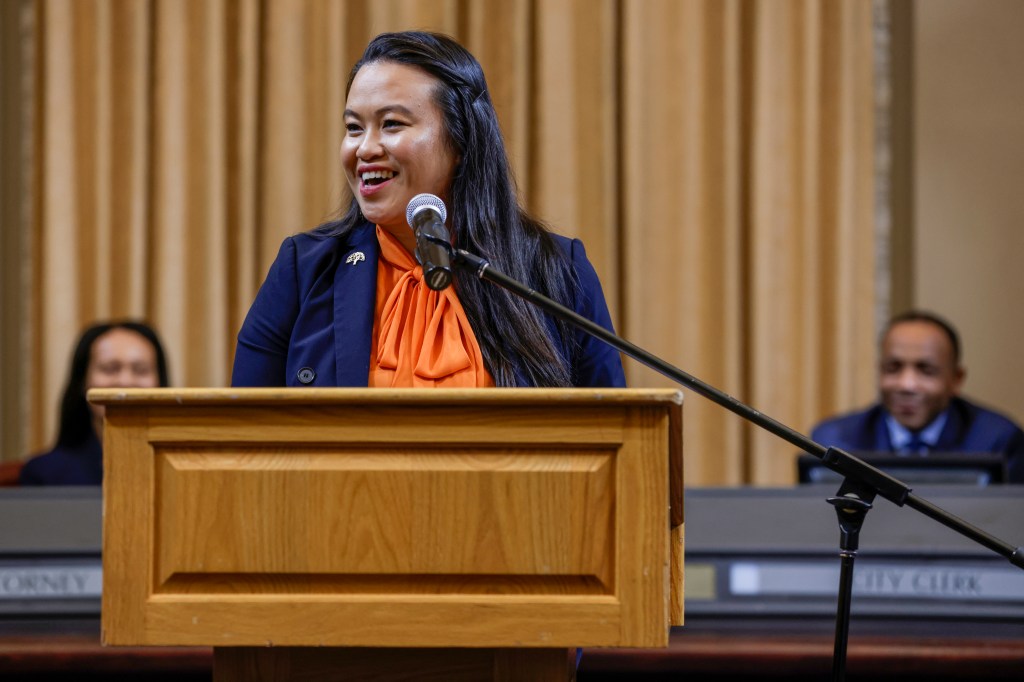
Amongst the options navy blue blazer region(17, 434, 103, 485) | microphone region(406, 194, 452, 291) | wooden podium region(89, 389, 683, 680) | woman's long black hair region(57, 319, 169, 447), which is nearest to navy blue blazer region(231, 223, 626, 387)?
microphone region(406, 194, 452, 291)

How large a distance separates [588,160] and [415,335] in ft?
→ 9.78

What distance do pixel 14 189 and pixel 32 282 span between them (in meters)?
0.39

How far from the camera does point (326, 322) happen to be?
177 centimetres

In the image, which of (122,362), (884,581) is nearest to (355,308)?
(884,581)

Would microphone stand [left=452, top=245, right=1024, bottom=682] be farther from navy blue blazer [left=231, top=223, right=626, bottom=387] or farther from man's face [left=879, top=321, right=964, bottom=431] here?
man's face [left=879, top=321, right=964, bottom=431]

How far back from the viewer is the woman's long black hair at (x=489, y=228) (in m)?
1.75

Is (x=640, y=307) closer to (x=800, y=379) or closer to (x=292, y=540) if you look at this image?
(x=800, y=379)

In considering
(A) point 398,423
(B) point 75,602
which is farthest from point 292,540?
(B) point 75,602

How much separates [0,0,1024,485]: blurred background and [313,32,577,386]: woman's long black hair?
2713 millimetres

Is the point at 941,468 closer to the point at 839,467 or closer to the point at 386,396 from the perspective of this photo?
the point at 839,467

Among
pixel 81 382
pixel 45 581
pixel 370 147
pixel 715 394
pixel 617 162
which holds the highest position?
pixel 617 162

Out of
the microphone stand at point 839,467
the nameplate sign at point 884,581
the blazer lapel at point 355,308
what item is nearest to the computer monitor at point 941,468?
the nameplate sign at point 884,581

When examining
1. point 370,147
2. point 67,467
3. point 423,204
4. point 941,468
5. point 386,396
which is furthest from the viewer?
point 67,467

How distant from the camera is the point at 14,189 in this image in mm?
4793
